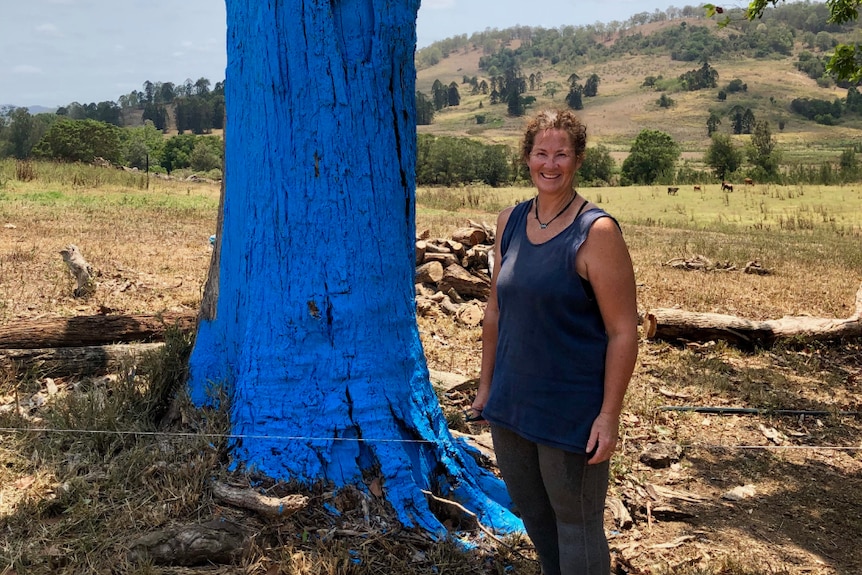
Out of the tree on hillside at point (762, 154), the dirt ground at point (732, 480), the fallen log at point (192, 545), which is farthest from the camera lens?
the tree on hillside at point (762, 154)

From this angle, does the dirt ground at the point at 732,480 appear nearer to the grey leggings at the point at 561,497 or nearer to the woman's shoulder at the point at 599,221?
the grey leggings at the point at 561,497

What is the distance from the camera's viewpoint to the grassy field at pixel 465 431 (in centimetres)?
279

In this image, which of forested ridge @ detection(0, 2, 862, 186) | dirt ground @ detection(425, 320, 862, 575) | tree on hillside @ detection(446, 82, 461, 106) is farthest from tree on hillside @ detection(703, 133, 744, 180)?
tree on hillside @ detection(446, 82, 461, 106)

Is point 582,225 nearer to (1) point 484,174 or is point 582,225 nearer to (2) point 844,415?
(2) point 844,415

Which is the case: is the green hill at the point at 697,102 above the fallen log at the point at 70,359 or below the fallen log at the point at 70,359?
above

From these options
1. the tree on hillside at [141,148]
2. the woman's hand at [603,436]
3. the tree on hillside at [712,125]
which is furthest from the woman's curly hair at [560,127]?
the tree on hillside at [712,125]

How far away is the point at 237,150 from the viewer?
124 inches

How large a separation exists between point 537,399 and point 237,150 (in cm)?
179

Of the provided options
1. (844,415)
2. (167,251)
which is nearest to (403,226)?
(844,415)

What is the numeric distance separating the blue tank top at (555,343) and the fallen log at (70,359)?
3.02 metres

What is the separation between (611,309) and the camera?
6.83 feet

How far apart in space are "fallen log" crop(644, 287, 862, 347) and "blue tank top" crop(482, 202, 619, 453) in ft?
15.8

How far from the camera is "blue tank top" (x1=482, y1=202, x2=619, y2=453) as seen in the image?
2135 millimetres

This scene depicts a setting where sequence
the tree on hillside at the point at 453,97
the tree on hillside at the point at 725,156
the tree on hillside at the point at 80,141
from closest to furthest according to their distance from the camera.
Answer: the tree on hillside at the point at 80,141, the tree on hillside at the point at 725,156, the tree on hillside at the point at 453,97
